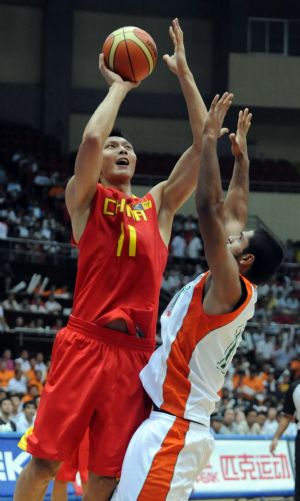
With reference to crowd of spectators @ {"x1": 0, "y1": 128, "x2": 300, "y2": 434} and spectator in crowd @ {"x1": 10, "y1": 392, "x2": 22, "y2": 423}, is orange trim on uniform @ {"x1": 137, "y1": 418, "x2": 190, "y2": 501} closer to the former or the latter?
crowd of spectators @ {"x1": 0, "y1": 128, "x2": 300, "y2": 434}

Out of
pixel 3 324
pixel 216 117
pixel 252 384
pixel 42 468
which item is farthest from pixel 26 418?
pixel 216 117

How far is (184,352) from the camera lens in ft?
15.1

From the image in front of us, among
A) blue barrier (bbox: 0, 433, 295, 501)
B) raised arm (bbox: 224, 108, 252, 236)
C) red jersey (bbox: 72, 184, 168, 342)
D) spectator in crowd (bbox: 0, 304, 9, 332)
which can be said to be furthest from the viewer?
spectator in crowd (bbox: 0, 304, 9, 332)

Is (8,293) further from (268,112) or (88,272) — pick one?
(88,272)

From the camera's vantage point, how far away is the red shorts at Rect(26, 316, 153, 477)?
4.79 metres

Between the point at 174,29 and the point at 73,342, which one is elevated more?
the point at 174,29

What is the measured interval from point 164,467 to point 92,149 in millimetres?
1573

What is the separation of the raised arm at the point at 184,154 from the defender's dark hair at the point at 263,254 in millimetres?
819

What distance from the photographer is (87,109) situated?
2639 centimetres

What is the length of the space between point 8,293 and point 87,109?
29.3 feet

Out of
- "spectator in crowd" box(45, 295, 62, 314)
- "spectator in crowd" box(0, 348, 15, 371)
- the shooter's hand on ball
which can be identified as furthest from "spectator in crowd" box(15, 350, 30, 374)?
the shooter's hand on ball

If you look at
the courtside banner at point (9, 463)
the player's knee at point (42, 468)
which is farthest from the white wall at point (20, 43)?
the player's knee at point (42, 468)

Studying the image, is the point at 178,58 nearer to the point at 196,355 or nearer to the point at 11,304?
the point at 196,355

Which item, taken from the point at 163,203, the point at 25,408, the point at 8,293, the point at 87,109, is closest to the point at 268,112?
the point at 87,109
